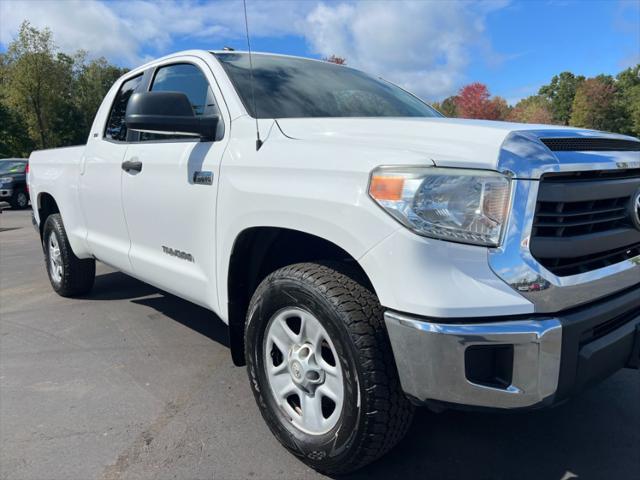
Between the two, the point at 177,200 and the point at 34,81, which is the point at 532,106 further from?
the point at 177,200

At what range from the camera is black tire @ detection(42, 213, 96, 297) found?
15.7 ft

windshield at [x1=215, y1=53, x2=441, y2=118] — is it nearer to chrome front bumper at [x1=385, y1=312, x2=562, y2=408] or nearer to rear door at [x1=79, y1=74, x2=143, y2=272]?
rear door at [x1=79, y1=74, x2=143, y2=272]

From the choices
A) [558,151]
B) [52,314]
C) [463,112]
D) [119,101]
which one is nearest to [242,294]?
[558,151]

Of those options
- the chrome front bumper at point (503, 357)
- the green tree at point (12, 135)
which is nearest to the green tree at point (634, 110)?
the green tree at point (12, 135)

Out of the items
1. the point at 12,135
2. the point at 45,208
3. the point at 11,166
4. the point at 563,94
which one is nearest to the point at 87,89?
the point at 12,135

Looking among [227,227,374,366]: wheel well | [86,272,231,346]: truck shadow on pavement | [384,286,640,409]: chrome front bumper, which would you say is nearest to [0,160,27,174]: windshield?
[86,272,231,346]: truck shadow on pavement

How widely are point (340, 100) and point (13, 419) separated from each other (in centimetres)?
253

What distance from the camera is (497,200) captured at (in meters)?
1.75

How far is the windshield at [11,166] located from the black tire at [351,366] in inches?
688

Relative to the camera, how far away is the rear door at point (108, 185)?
366 centimetres

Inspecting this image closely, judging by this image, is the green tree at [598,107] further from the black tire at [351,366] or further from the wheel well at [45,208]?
the black tire at [351,366]

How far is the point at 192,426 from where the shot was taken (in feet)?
8.85

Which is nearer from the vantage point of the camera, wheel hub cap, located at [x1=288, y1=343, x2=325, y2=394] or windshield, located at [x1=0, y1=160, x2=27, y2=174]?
wheel hub cap, located at [x1=288, y1=343, x2=325, y2=394]

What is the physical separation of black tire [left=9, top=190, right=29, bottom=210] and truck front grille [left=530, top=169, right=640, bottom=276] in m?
17.8
